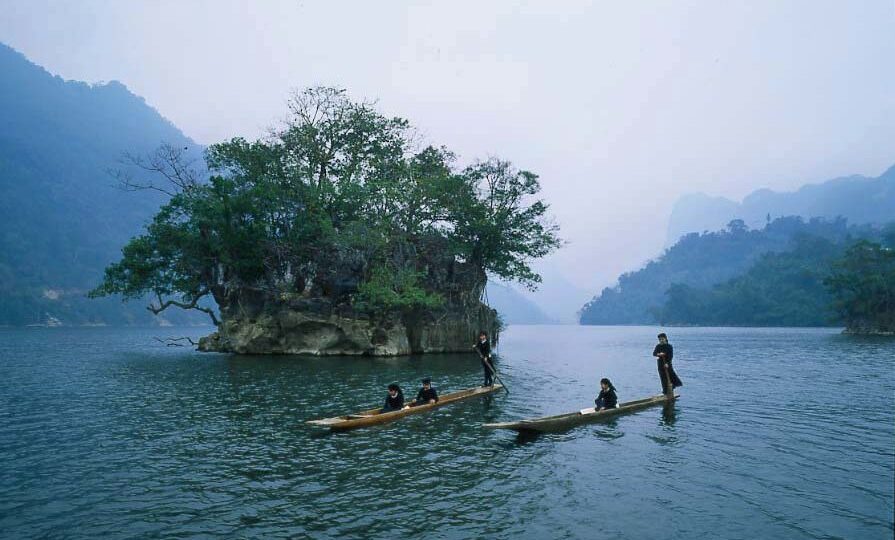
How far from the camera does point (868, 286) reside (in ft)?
270

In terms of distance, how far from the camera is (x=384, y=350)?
46.7m

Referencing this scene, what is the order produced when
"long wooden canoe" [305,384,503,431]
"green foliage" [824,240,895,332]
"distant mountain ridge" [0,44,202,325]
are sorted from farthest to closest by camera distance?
"distant mountain ridge" [0,44,202,325], "green foliage" [824,240,895,332], "long wooden canoe" [305,384,503,431]

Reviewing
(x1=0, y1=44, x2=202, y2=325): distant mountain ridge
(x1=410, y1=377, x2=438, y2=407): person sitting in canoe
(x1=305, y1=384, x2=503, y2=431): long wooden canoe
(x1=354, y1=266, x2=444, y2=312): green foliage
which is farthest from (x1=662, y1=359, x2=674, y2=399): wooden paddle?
(x1=0, y1=44, x2=202, y2=325): distant mountain ridge

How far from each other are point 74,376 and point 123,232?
183826 millimetres

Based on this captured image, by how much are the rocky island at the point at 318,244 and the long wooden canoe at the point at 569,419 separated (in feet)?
82.5

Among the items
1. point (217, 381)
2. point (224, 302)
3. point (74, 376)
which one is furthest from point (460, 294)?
point (74, 376)

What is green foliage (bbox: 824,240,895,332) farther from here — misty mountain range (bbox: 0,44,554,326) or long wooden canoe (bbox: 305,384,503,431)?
misty mountain range (bbox: 0,44,554,326)

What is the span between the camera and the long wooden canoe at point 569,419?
16.2m

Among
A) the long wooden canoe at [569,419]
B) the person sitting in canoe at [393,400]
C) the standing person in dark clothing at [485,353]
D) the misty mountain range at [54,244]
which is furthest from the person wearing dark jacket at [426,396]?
the misty mountain range at [54,244]

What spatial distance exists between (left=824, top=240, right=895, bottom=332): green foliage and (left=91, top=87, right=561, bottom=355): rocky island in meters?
64.7

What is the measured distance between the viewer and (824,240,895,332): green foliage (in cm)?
8231

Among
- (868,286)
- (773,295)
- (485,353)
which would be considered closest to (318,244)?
(485,353)

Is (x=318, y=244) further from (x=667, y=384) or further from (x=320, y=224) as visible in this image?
(x=667, y=384)

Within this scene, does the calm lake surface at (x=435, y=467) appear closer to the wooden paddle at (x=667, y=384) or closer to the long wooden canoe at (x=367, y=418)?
the long wooden canoe at (x=367, y=418)
